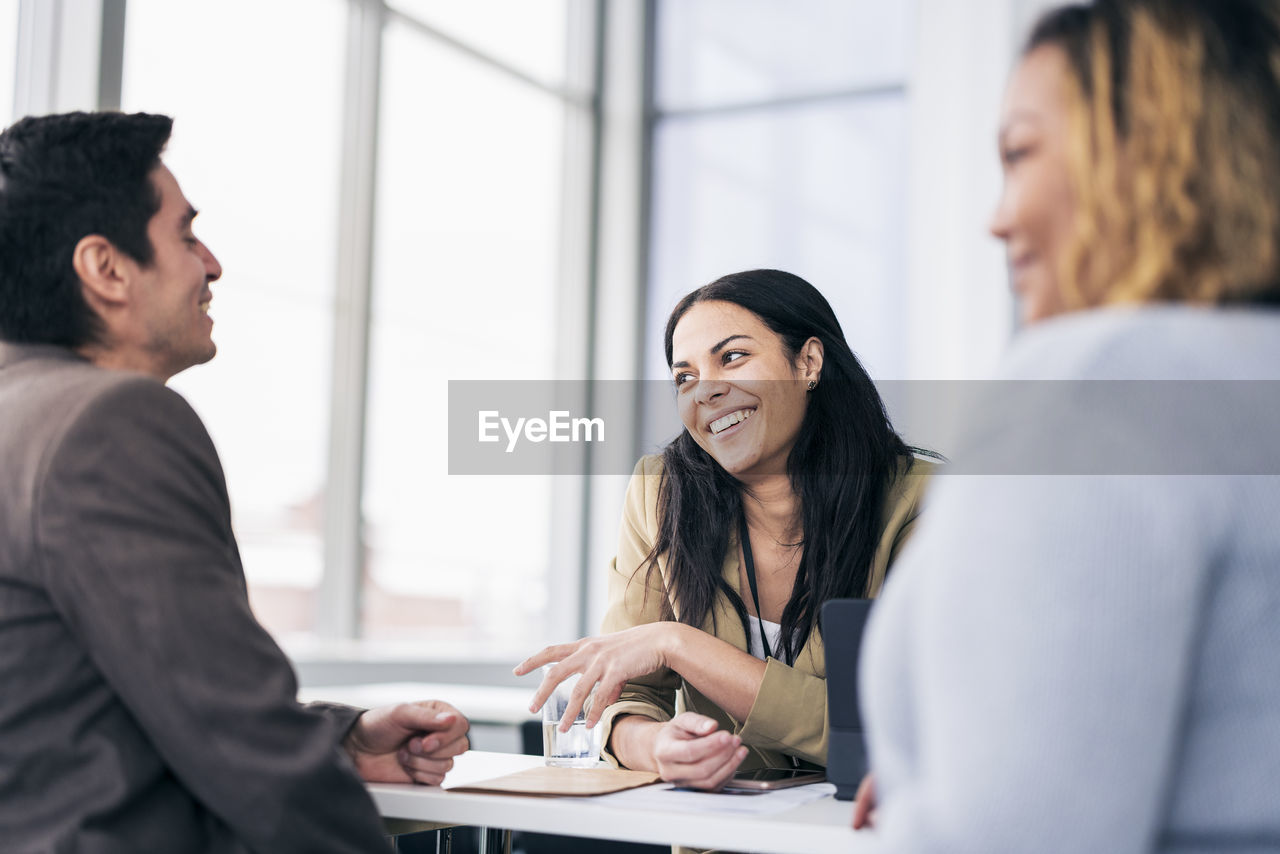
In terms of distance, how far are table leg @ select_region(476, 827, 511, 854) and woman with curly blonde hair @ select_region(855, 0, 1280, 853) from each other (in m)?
1.04

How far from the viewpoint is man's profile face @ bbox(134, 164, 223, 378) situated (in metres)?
1.38

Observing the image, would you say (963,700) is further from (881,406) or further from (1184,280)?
(881,406)

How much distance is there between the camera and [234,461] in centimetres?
414

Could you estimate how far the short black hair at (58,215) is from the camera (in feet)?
4.30

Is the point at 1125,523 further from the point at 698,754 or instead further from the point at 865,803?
the point at 698,754

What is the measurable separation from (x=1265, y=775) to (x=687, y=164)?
547 cm

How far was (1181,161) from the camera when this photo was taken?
0.72 m

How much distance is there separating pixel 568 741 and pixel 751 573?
517mm

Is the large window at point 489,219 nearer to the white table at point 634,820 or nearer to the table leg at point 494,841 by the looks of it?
the table leg at point 494,841

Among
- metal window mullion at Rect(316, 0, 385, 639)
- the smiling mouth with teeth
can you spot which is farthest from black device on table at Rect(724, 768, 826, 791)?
metal window mullion at Rect(316, 0, 385, 639)

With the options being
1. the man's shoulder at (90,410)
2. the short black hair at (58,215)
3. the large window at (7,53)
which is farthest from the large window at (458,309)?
the man's shoulder at (90,410)

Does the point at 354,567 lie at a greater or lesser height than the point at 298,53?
lesser

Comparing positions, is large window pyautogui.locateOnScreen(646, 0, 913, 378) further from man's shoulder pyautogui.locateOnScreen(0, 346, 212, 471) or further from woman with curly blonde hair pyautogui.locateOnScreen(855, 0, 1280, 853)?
woman with curly blonde hair pyautogui.locateOnScreen(855, 0, 1280, 853)

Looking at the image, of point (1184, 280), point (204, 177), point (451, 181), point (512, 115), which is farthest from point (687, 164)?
point (1184, 280)
